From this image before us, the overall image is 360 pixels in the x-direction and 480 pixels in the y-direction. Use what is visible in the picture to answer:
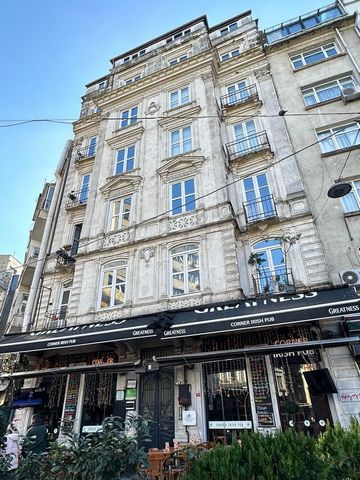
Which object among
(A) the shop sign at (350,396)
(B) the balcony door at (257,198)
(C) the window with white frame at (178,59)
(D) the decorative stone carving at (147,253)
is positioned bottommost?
(A) the shop sign at (350,396)

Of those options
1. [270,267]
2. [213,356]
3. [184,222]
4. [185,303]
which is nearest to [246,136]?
[184,222]

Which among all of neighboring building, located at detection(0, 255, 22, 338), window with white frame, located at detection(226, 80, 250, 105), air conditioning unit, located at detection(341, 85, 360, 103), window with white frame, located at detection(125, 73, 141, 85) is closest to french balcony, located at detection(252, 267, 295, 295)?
air conditioning unit, located at detection(341, 85, 360, 103)

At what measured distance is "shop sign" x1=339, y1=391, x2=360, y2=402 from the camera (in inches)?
325

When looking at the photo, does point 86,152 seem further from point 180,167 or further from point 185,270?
point 185,270

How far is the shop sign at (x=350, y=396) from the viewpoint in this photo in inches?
325

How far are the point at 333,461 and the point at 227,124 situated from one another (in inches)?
596

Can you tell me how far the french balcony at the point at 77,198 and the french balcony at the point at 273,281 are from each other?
1075cm

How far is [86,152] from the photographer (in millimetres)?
19344

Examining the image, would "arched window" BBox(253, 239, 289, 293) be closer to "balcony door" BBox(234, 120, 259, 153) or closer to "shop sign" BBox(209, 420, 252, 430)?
"shop sign" BBox(209, 420, 252, 430)

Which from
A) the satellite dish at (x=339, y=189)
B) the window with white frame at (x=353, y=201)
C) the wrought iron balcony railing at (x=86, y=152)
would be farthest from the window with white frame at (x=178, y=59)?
the satellite dish at (x=339, y=189)

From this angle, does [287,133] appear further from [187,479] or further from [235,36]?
[187,479]

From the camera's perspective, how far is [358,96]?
43.6 feet

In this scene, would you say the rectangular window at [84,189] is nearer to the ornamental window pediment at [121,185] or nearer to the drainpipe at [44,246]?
the drainpipe at [44,246]

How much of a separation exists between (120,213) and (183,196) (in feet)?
11.2
